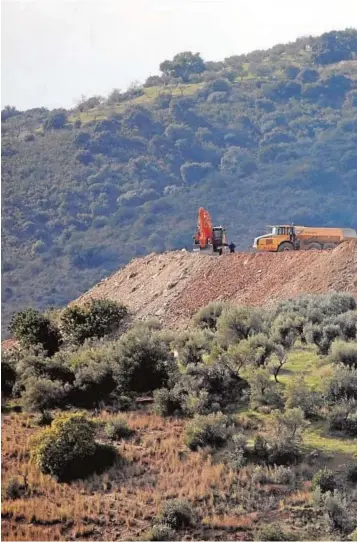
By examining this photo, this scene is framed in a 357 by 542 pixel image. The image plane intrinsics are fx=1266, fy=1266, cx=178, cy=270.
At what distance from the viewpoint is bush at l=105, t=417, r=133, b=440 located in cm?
2755

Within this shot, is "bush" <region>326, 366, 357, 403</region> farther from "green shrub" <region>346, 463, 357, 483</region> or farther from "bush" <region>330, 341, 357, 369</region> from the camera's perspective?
"green shrub" <region>346, 463, 357, 483</region>

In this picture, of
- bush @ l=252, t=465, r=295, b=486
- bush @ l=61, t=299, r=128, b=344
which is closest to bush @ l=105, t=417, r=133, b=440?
bush @ l=252, t=465, r=295, b=486

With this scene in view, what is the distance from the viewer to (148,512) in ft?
77.9

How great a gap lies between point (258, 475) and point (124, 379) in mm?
6886

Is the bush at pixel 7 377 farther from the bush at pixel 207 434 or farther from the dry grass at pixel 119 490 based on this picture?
the bush at pixel 207 434

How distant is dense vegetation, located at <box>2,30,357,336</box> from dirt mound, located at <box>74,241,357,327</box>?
137ft

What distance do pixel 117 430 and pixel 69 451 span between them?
2029 millimetres

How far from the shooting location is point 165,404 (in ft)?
95.1

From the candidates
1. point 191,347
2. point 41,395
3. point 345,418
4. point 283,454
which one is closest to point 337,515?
point 283,454

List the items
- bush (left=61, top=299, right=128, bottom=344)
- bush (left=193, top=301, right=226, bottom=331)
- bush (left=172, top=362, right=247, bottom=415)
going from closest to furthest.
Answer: bush (left=172, top=362, right=247, bottom=415) < bush (left=193, top=301, right=226, bottom=331) < bush (left=61, top=299, right=128, bottom=344)

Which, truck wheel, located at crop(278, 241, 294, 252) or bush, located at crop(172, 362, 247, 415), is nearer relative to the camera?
bush, located at crop(172, 362, 247, 415)

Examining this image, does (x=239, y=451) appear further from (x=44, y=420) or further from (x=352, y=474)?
(x=44, y=420)

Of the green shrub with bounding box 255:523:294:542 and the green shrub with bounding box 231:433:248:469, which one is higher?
the green shrub with bounding box 231:433:248:469

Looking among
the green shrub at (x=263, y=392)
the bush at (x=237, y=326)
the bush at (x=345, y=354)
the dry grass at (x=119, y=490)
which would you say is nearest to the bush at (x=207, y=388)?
the green shrub at (x=263, y=392)
